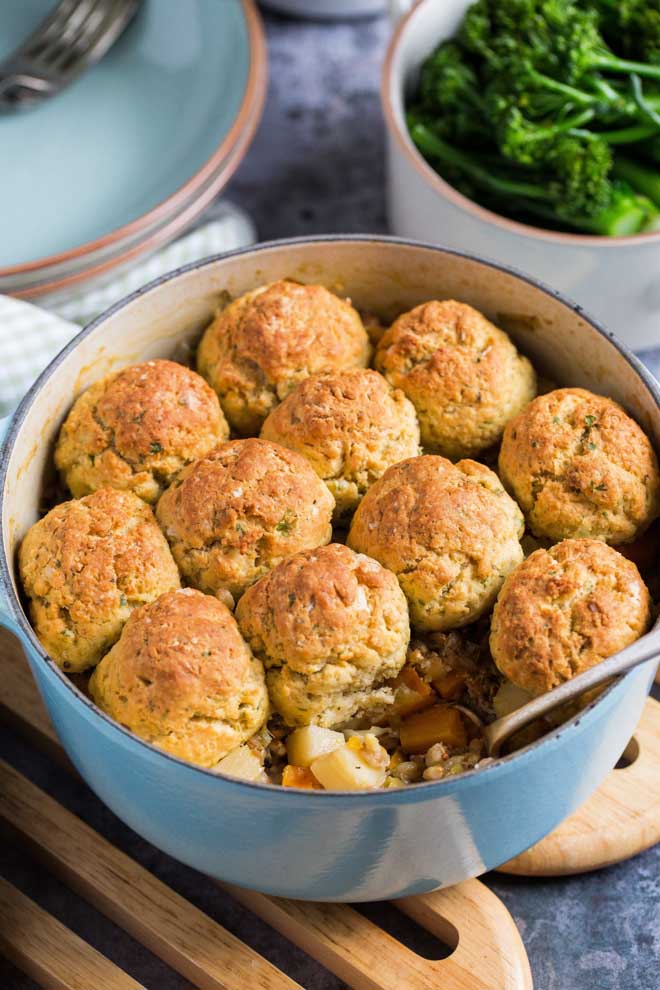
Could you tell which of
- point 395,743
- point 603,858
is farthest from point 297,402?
point 603,858

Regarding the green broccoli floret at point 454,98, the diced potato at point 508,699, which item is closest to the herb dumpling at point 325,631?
the diced potato at point 508,699

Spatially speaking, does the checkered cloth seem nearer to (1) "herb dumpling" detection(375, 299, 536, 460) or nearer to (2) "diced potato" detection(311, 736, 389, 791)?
(1) "herb dumpling" detection(375, 299, 536, 460)

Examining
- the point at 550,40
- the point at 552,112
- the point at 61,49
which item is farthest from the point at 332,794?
the point at 61,49

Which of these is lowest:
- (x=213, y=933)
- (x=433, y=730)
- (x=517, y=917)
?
(x=517, y=917)

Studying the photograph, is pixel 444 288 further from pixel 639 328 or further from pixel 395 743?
pixel 395 743

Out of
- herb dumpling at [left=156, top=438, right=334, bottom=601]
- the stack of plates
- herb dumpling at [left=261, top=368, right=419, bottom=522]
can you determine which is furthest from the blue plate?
herb dumpling at [left=156, top=438, right=334, bottom=601]

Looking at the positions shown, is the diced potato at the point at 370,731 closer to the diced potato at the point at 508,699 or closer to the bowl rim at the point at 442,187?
the diced potato at the point at 508,699

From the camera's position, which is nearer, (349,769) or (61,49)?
(349,769)

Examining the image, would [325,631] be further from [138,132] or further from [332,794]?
[138,132]
